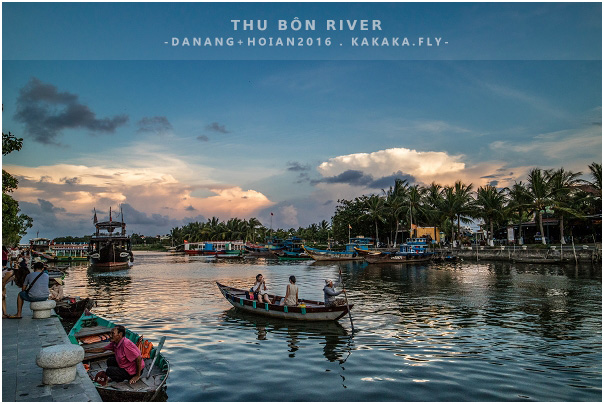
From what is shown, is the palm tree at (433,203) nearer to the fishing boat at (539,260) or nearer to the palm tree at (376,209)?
the palm tree at (376,209)

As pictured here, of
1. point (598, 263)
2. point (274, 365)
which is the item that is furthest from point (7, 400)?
point (598, 263)

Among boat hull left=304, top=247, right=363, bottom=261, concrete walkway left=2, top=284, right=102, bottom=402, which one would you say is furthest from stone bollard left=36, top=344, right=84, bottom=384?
boat hull left=304, top=247, right=363, bottom=261

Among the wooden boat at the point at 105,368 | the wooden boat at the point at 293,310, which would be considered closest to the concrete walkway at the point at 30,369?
the wooden boat at the point at 105,368

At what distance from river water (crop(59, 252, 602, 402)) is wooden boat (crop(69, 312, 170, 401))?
82 cm

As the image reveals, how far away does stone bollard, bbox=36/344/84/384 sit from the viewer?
7660 mm

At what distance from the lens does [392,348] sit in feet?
46.3

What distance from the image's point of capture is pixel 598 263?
44000mm

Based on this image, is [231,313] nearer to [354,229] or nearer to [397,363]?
[397,363]

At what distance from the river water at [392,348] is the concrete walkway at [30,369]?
9.18ft

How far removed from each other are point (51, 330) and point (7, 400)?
5.79 m

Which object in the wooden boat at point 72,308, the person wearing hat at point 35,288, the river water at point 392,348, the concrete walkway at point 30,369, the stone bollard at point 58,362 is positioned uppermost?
the person wearing hat at point 35,288

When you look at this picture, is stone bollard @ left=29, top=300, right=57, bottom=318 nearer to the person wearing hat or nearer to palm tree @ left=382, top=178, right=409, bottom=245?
the person wearing hat

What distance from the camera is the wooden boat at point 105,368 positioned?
8609 millimetres

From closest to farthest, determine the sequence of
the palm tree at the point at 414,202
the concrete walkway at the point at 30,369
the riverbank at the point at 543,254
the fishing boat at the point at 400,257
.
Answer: the concrete walkway at the point at 30,369, the riverbank at the point at 543,254, the fishing boat at the point at 400,257, the palm tree at the point at 414,202
